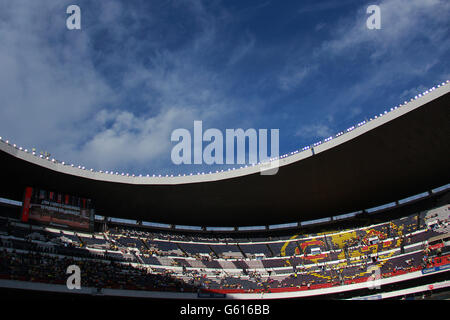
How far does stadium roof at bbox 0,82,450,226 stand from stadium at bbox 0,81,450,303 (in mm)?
158

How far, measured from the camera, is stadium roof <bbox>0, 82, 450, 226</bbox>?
38656 mm

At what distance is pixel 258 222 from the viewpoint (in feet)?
199

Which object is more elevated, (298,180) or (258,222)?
(298,180)

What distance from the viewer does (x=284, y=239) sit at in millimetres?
58969

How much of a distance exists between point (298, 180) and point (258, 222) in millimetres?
16325

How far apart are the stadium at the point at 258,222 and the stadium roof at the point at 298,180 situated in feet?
0.52

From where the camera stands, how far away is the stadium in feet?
125

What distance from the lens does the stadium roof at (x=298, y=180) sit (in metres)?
38.7

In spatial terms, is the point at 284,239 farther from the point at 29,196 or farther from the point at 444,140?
the point at 29,196

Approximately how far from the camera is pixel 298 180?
4672 centimetres

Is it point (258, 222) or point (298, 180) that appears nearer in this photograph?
point (298, 180)

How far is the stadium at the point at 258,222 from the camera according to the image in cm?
3803
